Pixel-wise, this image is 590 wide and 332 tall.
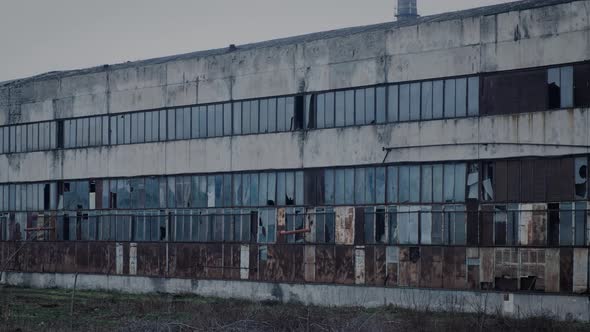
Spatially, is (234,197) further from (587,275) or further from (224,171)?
(587,275)

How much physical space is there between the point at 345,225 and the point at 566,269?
331 inches

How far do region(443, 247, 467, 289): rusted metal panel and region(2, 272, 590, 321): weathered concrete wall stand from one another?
1.10ft

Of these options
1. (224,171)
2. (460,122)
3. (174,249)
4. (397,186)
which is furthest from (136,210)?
(460,122)

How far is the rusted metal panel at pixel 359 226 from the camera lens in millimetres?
34906

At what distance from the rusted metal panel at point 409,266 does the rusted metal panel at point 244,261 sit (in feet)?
23.1

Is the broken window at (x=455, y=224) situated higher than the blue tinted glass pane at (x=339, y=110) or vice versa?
the blue tinted glass pane at (x=339, y=110)

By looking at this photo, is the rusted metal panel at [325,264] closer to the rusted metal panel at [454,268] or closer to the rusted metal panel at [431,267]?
the rusted metal panel at [431,267]

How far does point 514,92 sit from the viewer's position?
Answer: 31109 mm

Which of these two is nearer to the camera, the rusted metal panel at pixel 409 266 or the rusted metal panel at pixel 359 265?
the rusted metal panel at pixel 409 266

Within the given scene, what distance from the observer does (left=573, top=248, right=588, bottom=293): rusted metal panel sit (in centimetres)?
2942

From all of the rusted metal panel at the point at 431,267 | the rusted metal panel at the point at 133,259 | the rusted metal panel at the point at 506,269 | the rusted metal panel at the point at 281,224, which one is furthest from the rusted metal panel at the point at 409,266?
the rusted metal panel at the point at 133,259

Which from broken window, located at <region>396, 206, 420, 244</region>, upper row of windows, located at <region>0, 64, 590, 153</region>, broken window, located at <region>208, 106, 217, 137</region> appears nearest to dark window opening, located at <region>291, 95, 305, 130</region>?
upper row of windows, located at <region>0, 64, 590, 153</region>

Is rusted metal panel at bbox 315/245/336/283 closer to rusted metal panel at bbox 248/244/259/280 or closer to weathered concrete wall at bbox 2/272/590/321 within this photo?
weathered concrete wall at bbox 2/272/590/321

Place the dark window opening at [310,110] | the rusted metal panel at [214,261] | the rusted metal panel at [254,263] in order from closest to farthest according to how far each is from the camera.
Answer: the dark window opening at [310,110], the rusted metal panel at [254,263], the rusted metal panel at [214,261]
